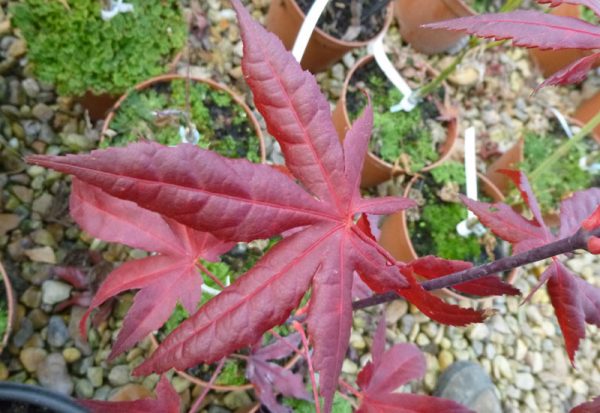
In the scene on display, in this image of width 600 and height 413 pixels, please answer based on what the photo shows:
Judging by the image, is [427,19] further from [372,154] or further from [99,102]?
[99,102]

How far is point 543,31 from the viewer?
599 millimetres

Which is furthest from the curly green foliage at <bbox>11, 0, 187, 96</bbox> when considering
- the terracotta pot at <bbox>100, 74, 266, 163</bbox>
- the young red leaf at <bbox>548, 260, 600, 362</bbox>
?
the young red leaf at <bbox>548, 260, 600, 362</bbox>

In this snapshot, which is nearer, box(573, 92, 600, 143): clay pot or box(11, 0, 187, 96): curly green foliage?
box(11, 0, 187, 96): curly green foliage

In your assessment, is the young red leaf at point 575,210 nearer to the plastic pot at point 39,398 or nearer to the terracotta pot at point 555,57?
the plastic pot at point 39,398

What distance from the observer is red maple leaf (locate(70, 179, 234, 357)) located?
29.6 inches

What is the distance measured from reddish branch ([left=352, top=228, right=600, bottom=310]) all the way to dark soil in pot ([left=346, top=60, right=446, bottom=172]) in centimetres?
97

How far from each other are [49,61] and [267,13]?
807 millimetres

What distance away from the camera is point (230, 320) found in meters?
0.51

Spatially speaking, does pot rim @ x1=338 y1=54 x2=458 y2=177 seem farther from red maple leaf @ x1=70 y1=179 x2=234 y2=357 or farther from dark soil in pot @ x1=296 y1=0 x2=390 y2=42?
red maple leaf @ x1=70 y1=179 x2=234 y2=357

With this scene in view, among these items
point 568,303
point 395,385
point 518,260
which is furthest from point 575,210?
point 395,385

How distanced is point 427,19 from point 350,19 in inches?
15.1

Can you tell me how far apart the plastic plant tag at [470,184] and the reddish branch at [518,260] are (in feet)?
1.58

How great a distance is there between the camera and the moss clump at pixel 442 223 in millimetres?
1469

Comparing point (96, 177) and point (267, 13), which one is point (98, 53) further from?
point (96, 177)
